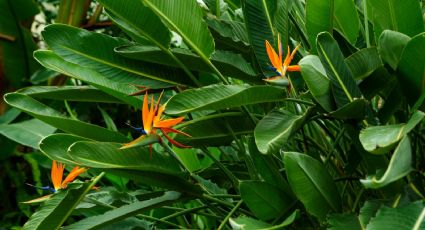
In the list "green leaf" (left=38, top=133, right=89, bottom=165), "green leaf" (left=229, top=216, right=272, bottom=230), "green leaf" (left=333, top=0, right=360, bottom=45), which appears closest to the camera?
"green leaf" (left=229, top=216, right=272, bottom=230)

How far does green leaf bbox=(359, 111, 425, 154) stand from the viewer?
0.78 metres

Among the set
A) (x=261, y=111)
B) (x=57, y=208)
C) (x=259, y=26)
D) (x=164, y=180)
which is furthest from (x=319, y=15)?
(x=57, y=208)

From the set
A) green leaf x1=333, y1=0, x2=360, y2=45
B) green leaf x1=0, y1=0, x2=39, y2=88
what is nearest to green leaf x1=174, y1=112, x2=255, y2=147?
green leaf x1=333, y1=0, x2=360, y2=45

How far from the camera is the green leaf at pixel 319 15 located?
3.25 feet

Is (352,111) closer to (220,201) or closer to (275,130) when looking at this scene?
(275,130)

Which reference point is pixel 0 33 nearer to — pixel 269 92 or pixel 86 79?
pixel 86 79

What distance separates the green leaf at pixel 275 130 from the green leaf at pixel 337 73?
6 centimetres

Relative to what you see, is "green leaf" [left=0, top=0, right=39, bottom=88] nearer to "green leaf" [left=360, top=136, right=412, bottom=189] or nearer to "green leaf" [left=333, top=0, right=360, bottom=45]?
"green leaf" [left=333, top=0, right=360, bottom=45]

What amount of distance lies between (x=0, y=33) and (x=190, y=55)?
1.37 meters

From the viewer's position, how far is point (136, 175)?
1005 millimetres

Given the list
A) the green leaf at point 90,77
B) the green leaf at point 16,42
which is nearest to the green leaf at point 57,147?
the green leaf at point 90,77

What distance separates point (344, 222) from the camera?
0.87 metres

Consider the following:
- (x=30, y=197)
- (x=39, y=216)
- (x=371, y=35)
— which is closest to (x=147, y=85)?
(x=39, y=216)

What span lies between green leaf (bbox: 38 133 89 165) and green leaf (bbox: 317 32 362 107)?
370mm
